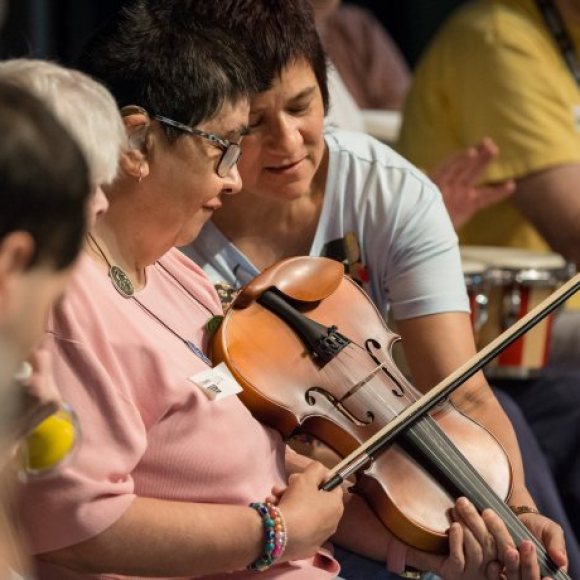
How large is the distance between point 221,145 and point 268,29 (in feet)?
0.93

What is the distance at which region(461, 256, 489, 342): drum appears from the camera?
244cm

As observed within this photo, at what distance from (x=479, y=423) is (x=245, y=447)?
40cm

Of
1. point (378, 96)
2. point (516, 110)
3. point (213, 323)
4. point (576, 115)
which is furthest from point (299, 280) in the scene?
point (378, 96)

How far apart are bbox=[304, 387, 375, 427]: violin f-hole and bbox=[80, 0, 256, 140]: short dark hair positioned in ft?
1.15

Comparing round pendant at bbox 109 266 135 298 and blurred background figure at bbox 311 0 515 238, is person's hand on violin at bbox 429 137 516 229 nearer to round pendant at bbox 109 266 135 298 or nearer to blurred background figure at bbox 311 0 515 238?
blurred background figure at bbox 311 0 515 238

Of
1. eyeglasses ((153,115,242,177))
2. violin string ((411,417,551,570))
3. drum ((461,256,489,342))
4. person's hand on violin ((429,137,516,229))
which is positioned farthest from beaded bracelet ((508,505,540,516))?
person's hand on violin ((429,137,516,229))

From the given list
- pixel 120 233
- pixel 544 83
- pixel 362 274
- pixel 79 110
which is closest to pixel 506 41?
pixel 544 83

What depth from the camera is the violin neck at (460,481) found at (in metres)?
1.57

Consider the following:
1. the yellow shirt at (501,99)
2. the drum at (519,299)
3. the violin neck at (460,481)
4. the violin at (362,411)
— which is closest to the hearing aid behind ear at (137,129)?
the violin at (362,411)

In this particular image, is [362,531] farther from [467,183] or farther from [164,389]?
[467,183]

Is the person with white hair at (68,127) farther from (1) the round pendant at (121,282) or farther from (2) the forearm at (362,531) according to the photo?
(2) the forearm at (362,531)

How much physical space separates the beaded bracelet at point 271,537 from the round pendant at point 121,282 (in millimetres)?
281

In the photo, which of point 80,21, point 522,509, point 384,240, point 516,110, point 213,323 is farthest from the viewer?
point 80,21

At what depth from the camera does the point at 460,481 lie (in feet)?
5.16
